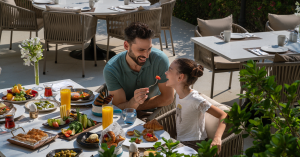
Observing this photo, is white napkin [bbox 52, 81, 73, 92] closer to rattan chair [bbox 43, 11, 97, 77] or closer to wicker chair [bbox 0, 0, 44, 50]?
rattan chair [bbox 43, 11, 97, 77]

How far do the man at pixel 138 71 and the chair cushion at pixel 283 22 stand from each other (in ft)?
9.69

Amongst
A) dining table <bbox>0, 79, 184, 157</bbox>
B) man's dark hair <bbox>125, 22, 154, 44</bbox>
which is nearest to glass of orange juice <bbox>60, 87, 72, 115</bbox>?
dining table <bbox>0, 79, 184, 157</bbox>

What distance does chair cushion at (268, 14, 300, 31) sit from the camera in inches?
192

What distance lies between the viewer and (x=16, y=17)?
16.7 feet

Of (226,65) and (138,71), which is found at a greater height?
(138,71)

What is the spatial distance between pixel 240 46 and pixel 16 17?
348cm

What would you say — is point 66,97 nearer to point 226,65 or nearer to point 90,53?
point 226,65

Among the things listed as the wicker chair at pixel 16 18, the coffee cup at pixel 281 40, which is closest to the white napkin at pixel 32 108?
the coffee cup at pixel 281 40

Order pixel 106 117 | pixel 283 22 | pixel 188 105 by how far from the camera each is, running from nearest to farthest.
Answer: pixel 106 117
pixel 188 105
pixel 283 22

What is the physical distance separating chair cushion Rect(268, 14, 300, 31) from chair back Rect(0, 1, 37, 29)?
372cm

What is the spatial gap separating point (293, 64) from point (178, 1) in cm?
597

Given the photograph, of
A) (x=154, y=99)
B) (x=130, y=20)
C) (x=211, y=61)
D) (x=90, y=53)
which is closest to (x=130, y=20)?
(x=130, y=20)

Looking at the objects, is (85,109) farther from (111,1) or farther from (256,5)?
(256,5)

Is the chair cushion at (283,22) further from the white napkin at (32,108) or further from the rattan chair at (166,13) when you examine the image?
the white napkin at (32,108)
